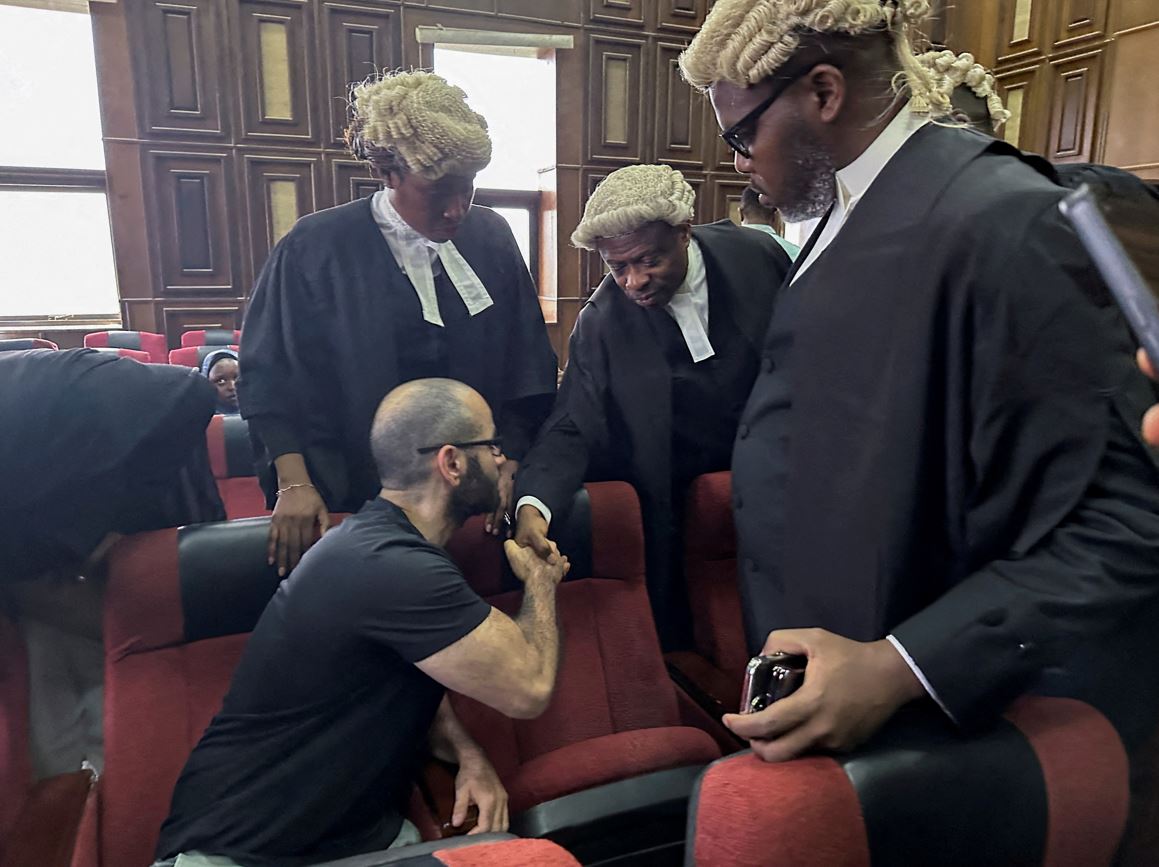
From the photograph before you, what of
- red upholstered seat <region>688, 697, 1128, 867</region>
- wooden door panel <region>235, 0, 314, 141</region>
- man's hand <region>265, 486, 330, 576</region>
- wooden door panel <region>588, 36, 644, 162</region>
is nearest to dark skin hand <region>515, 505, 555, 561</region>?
man's hand <region>265, 486, 330, 576</region>

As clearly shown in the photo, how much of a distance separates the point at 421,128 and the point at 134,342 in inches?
181

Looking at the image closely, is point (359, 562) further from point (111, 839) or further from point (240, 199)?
point (240, 199)

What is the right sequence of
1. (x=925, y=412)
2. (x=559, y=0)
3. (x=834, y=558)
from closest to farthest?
(x=925, y=412)
(x=834, y=558)
(x=559, y=0)

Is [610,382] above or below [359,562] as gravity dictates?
above

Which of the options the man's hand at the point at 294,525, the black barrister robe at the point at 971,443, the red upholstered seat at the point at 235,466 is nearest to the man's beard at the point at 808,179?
the black barrister robe at the point at 971,443

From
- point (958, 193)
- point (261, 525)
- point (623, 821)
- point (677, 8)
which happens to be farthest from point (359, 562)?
point (677, 8)

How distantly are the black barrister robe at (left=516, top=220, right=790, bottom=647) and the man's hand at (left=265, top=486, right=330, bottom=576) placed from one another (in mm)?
526

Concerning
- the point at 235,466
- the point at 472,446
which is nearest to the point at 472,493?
the point at 472,446

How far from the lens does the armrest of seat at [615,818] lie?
1235 mm

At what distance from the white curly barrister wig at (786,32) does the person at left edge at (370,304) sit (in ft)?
2.47

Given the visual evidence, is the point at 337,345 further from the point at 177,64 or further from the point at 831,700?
the point at 177,64

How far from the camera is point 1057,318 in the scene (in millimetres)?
733

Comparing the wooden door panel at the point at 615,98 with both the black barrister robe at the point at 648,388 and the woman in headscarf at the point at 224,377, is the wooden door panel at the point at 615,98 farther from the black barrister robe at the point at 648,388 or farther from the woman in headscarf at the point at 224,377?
the black barrister robe at the point at 648,388

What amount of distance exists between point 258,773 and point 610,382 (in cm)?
111
